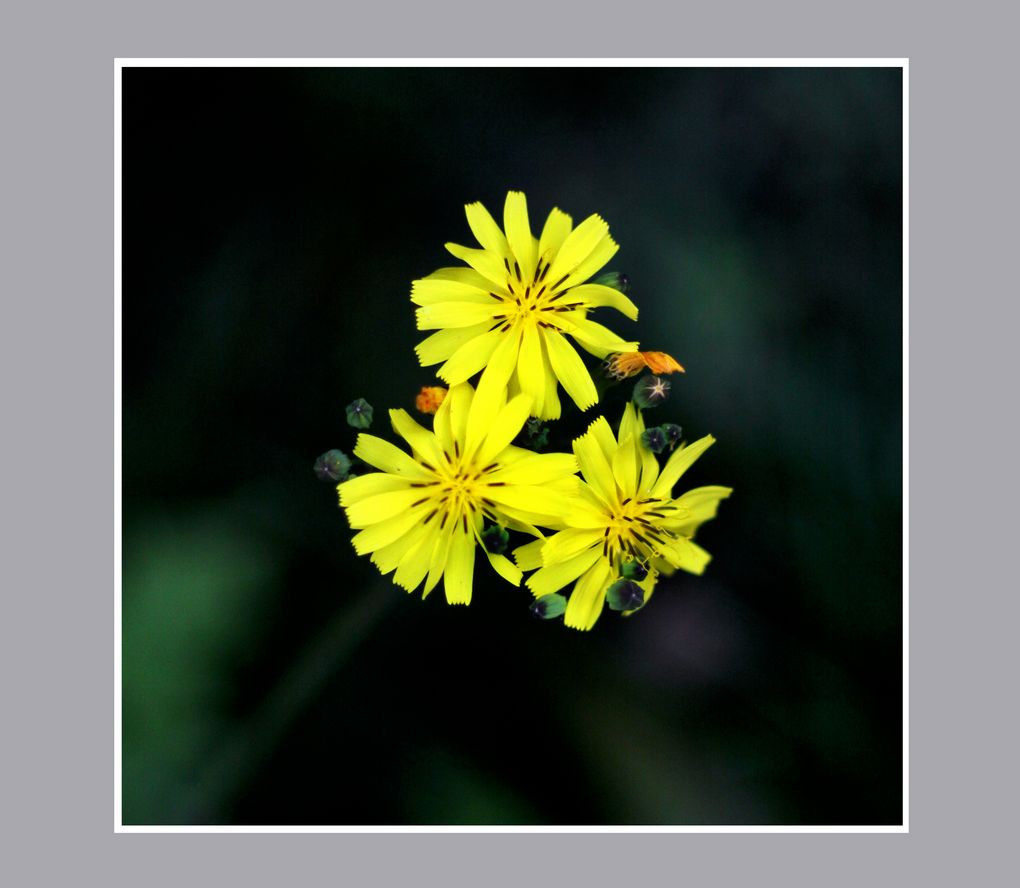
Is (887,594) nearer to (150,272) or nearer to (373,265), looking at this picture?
(373,265)

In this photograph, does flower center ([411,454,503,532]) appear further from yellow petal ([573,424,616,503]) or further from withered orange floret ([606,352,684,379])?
withered orange floret ([606,352,684,379])

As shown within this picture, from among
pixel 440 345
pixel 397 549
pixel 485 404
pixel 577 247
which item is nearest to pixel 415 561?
pixel 397 549

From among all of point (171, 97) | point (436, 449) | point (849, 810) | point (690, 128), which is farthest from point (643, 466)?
point (171, 97)

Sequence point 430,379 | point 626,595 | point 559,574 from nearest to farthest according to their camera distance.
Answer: point 626,595 → point 559,574 → point 430,379

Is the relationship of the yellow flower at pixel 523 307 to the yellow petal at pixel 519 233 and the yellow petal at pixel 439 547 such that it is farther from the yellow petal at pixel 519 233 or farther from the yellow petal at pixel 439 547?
the yellow petal at pixel 439 547

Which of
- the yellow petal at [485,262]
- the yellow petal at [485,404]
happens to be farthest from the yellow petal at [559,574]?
the yellow petal at [485,262]

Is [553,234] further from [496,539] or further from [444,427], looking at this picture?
[496,539]
